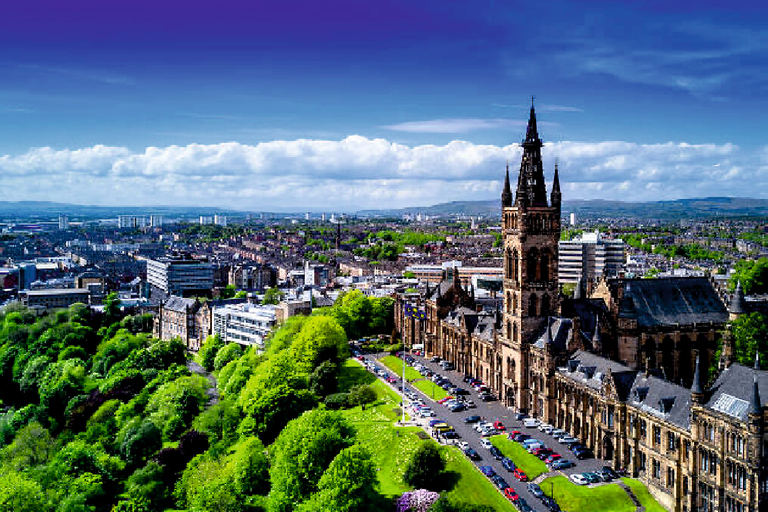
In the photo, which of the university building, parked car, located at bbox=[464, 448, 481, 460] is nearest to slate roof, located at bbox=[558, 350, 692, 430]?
the university building

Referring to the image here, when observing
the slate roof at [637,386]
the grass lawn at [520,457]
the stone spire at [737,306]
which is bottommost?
the grass lawn at [520,457]

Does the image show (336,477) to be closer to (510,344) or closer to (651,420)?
(651,420)

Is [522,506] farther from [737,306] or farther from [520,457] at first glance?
[737,306]

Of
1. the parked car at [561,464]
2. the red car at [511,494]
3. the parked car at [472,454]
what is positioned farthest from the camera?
the parked car at [472,454]

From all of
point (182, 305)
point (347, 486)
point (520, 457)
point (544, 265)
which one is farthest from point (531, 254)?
point (182, 305)

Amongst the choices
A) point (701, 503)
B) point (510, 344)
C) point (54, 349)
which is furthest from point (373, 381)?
point (54, 349)

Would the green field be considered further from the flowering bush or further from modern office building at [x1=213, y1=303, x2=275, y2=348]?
modern office building at [x1=213, y1=303, x2=275, y2=348]

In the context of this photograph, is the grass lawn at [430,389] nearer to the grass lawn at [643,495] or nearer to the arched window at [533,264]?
the arched window at [533,264]

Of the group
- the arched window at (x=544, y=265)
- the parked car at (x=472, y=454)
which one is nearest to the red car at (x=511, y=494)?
the parked car at (x=472, y=454)
